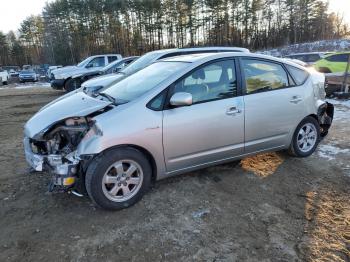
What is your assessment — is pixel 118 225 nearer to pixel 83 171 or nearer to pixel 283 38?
pixel 83 171

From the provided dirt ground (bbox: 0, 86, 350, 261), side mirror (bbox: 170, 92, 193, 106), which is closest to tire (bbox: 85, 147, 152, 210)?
dirt ground (bbox: 0, 86, 350, 261)

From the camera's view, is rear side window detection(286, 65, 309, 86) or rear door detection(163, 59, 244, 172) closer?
rear door detection(163, 59, 244, 172)

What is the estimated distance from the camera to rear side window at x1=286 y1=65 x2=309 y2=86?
4748 millimetres

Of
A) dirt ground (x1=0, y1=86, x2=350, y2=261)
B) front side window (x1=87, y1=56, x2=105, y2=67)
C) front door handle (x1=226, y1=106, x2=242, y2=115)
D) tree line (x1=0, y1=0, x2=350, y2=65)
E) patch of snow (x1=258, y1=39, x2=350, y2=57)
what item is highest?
tree line (x1=0, y1=0, x2=350, y2=65)

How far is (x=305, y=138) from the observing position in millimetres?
5012

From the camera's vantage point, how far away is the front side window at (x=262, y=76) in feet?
14.0

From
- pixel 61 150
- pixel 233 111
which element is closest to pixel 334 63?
pixel 233 111

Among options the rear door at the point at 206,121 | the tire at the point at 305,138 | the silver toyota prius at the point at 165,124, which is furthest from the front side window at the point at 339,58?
the rear door at the point at 206,121

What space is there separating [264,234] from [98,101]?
7.72 ft

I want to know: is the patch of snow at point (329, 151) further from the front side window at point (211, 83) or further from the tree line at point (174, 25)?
the tree line at point (174, 25)

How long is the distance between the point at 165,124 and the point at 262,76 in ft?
5.63

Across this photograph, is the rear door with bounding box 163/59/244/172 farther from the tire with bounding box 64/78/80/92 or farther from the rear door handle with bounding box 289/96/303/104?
the tire with bounding box 64/78/80/92

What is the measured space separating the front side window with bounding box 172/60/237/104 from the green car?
30.3ft

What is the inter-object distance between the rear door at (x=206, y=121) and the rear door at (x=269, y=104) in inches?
6.6
